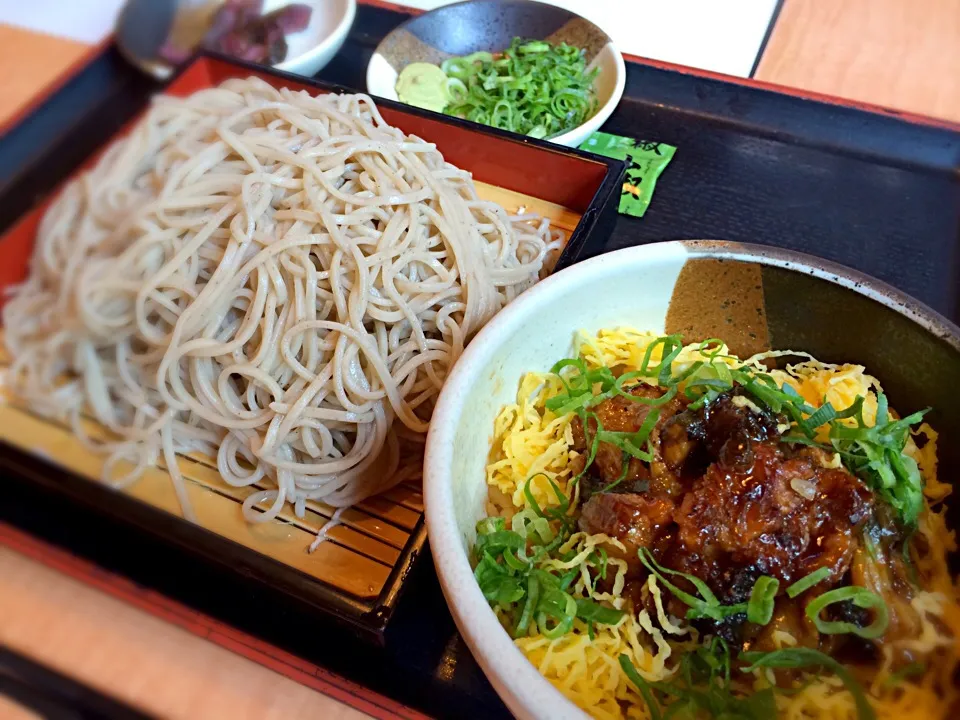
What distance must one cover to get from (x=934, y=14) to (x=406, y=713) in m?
2.56

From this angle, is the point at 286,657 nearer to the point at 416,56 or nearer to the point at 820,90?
the point at 416,56

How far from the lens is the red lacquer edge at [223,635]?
1.12 m

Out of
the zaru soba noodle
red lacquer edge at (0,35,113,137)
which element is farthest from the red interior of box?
red lacquer edge at (0,35,113,137)

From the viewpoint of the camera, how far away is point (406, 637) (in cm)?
112

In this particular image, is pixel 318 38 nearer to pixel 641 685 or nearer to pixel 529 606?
pixel 529 606

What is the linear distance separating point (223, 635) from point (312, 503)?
27cm

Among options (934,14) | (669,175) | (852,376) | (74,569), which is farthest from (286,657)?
(934,14)

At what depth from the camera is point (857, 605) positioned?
84 centimetres

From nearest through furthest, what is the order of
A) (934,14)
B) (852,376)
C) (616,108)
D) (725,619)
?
(725,619) < (852,376) < (616,108) < (934,14)

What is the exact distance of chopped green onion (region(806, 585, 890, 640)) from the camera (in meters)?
0.82

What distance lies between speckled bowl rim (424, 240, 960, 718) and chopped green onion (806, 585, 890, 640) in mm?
331

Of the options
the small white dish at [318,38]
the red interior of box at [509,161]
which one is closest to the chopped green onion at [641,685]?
the red interior of box at [509,161]

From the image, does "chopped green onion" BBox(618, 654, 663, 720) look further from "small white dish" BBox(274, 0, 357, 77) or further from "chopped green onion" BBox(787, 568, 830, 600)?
"small white dish" BBox(274, 0, 357, 77)

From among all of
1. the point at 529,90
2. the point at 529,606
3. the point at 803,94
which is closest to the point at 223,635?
the point at 529,606
